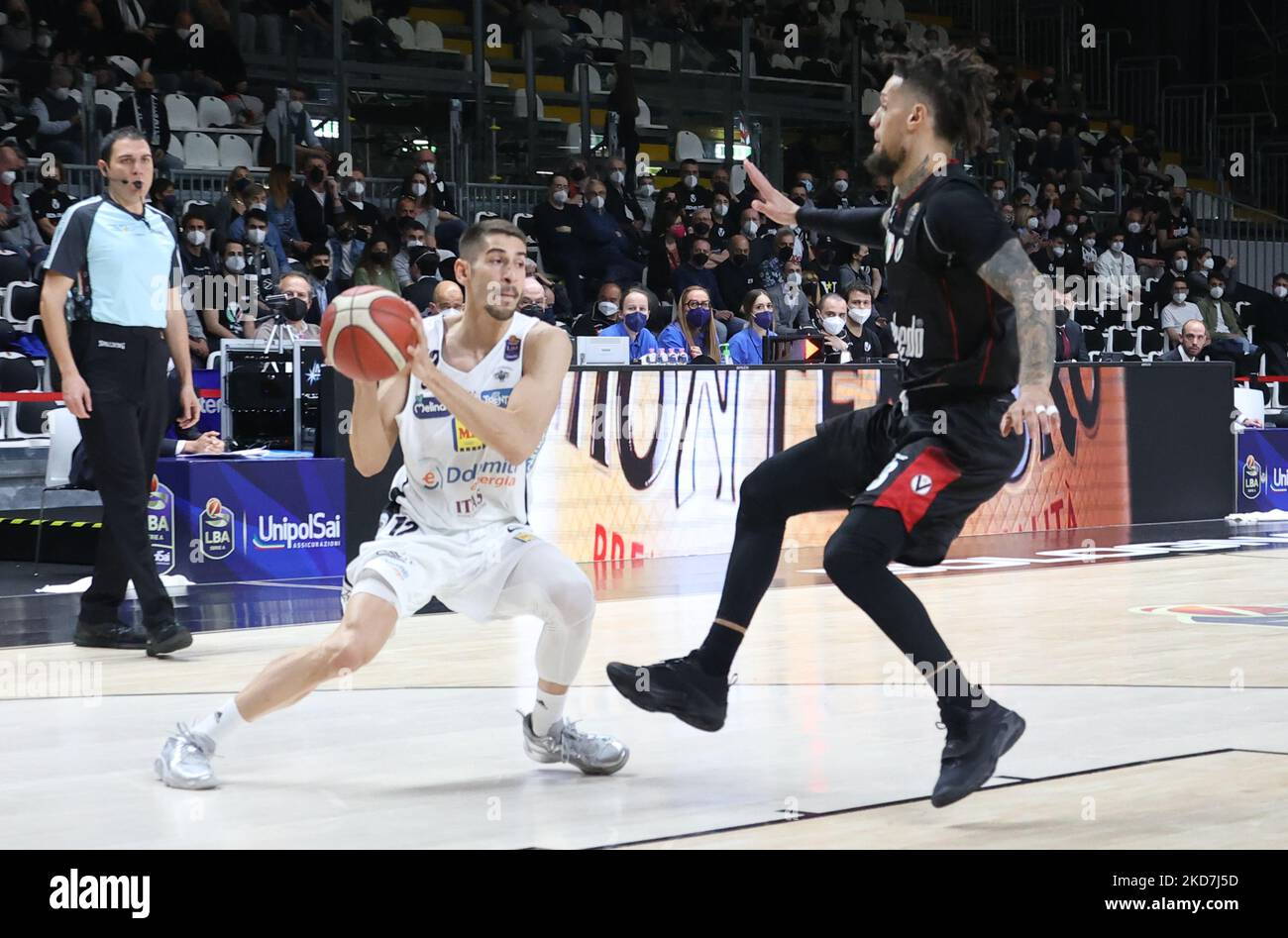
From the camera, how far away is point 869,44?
24.5 metres

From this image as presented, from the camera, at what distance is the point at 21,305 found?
527 inches

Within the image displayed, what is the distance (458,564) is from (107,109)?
1293 centimetres

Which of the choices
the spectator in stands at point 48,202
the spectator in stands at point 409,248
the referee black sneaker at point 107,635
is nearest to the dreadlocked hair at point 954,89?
the referee black sneaker at point 107,635

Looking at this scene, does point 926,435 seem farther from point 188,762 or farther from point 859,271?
point 859,271

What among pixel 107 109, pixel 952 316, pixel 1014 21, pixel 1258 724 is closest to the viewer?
pixel 952 316

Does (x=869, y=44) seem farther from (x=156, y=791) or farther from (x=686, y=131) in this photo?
(x=156, y=791)

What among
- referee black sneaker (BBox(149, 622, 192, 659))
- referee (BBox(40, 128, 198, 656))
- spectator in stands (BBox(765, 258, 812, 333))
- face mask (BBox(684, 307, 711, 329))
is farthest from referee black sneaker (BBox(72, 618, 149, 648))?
spectator in stands (BBox(765, 258, 812, 333))

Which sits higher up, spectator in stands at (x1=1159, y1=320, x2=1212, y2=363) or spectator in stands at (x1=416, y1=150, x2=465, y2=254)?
spectator in stands at (x1=416, y1=150, x2=465, y2=254)

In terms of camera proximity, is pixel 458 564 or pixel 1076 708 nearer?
pixel 458 564

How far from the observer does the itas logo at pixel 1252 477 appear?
51.0 feet

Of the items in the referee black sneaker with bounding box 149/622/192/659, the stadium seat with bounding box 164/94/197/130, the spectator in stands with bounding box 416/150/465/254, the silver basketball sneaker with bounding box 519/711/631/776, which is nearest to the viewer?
the silver basketball sneaker with bounding box 519/711/631/776

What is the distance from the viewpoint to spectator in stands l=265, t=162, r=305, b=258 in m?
15.6

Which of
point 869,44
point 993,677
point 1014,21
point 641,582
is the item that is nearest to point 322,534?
point 641,582

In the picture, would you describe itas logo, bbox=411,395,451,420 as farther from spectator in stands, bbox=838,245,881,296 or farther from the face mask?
spectator in stands, bbox=838,245,881,296
